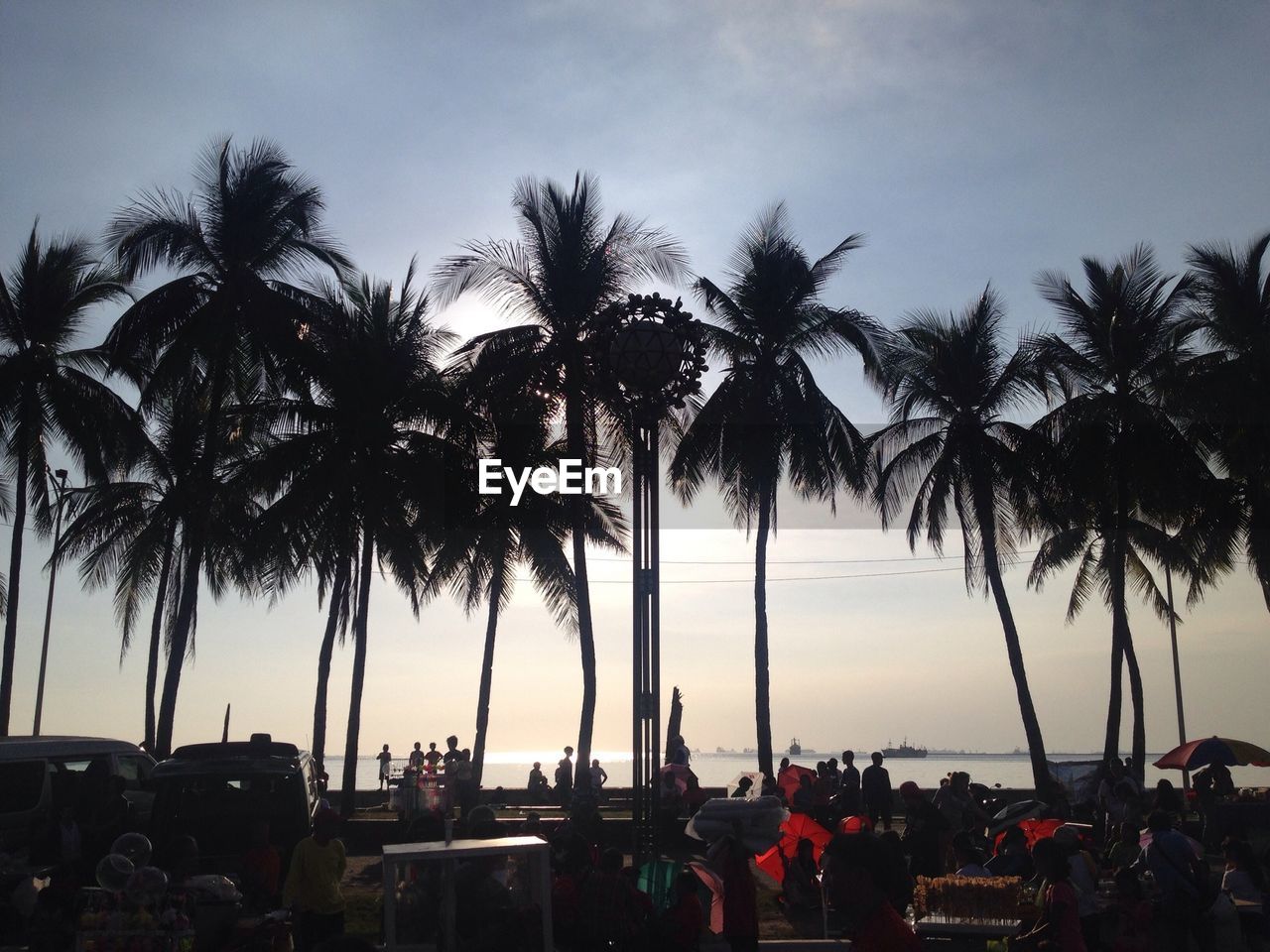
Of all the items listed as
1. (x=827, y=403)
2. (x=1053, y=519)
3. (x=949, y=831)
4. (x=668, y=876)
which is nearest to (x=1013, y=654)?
(x=1053, y=519)

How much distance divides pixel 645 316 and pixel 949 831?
25.2 feet

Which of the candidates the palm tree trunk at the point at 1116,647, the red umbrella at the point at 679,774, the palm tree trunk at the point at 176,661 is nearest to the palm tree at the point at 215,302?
the palm tree trunk at the point at 176,661

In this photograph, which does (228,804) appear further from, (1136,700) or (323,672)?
(1136,700)

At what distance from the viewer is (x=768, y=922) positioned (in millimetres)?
13844

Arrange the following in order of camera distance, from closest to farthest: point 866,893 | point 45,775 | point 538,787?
point 866,893, point 45,775, point 538,787

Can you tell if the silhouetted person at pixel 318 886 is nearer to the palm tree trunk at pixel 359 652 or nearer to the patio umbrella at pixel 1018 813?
the patio umbrella at pixel 1018 813

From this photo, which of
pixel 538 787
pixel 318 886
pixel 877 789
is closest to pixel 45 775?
pixel 318 886

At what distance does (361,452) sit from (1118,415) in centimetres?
1811

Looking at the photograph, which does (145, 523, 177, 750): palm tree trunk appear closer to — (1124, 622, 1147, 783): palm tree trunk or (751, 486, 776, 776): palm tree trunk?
(751, 486, 776, 776): palm tree trunk

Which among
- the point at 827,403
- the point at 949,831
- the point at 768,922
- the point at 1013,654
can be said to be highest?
the point at 827,403

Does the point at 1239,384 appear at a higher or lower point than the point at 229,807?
higher

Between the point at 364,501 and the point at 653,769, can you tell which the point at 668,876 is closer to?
the point at 653,769

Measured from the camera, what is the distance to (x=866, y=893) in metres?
4.38

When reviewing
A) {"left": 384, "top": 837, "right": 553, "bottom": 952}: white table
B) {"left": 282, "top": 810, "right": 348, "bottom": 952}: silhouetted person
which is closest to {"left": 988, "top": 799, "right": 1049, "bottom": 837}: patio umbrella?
{"left": 384, "top": 837, "right": 553, "bottom": 952}: white table
